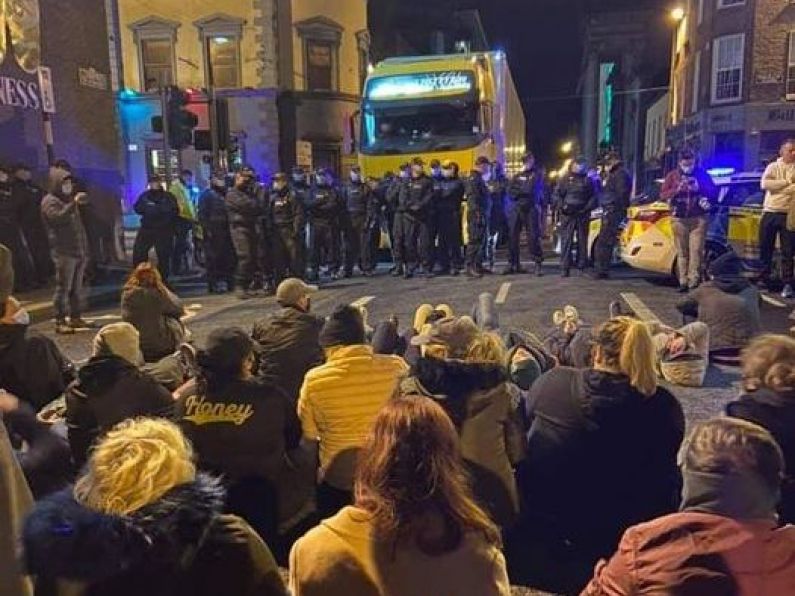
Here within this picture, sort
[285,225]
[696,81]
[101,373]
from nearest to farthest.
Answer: [101,373] < [285,225] < [696,81]

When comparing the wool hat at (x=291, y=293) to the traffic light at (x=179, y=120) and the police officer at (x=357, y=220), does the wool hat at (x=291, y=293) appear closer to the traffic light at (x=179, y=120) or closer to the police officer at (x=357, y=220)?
the police officer at (x=357, y=220)

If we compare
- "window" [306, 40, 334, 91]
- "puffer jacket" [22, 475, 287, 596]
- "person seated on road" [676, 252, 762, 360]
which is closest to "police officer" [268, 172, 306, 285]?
"person seated on road" [676, 252, 762, 360]

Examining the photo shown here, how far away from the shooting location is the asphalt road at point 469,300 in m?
9.54

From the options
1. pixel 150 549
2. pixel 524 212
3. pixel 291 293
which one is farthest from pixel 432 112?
pixel 150 549

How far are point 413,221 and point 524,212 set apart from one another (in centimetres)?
193

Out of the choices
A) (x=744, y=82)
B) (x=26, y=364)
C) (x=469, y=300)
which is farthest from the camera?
(x=744, y=82)

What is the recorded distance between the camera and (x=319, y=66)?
3133 centimetres

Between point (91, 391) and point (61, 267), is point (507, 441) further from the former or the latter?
point (61, 267)

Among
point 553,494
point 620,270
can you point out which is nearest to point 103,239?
point 620,270

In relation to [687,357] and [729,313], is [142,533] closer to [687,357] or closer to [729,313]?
[687,357]

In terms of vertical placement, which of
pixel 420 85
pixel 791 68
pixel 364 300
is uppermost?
pixel 791 68

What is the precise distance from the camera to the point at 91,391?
3771 mm

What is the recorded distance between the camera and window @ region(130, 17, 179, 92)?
30.2m

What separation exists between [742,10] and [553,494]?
30.3 metres
